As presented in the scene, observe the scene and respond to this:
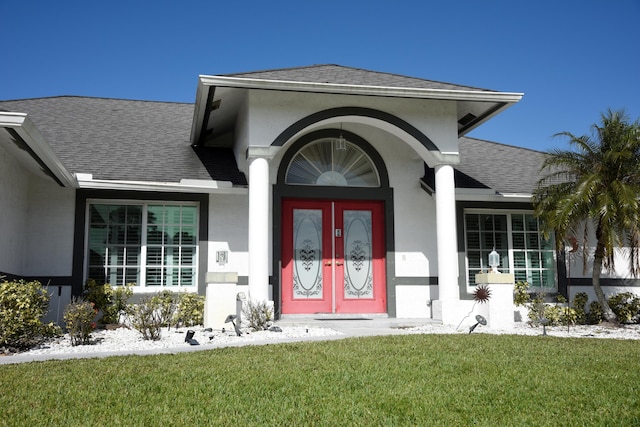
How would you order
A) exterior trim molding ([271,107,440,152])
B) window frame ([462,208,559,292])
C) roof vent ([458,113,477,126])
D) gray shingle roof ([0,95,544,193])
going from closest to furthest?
exterior trim molding ([271,107,440,152])
gray shingle roof ([0,95,544,193])
roof vent ([458,113,477,126])
window frame ([462,208,559,292])

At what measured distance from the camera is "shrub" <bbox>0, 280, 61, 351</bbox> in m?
8.76

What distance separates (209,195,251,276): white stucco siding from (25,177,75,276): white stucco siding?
9.65 feet

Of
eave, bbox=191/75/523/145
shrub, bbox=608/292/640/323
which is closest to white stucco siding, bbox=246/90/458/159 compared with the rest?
eave, bbox=191/75/523/145

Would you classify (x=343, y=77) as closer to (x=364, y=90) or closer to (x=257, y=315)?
(x=364, y=90)

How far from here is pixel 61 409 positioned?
5.36 m

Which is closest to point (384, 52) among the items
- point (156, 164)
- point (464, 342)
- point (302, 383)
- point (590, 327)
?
point (156, 164)

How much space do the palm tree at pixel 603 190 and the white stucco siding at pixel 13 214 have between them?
422 inches

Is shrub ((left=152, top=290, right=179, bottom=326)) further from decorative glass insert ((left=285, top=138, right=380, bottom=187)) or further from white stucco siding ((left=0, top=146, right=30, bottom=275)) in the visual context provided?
decorative glass insert ((left=285, top=138, right=380, bottom=187))

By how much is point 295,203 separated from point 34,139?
5.88 m

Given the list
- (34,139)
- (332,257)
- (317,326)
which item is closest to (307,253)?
(332,257)

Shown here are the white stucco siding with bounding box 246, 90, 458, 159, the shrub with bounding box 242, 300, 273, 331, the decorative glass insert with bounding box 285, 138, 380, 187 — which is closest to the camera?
the shrub with bounding box 242, 300, 273, 331

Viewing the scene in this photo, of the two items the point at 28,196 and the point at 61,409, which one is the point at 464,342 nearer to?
the point at 61,409

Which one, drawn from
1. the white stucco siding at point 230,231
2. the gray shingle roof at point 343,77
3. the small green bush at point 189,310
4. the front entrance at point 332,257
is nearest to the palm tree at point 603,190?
the gray shingle roof at point 343,77

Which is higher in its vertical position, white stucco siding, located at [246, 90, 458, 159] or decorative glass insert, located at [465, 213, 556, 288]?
white stucco siding, located at [246, 90, 458, 159]
